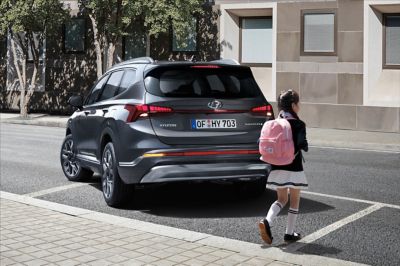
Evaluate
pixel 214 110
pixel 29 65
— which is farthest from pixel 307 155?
pixel 29 65

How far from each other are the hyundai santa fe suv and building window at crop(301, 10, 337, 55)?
1471cm

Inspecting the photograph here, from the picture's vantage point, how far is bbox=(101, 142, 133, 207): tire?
23.8 ft

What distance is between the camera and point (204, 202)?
7.78m

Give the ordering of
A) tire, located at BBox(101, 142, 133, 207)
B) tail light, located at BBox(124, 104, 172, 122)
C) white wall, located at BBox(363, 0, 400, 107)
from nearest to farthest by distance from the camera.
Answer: tail light, located at BBox(124, 104, 172, 122) → tire, located at BBox(101, 142, 133, 207) → white wall, located at BBox(363, 0, 400, 107)

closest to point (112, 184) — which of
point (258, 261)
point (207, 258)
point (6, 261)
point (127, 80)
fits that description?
point (127, 80)

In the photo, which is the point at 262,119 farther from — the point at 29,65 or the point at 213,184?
the point at 29,65

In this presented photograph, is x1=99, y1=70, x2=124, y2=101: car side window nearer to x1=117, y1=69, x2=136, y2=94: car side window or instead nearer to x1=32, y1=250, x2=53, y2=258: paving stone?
x1=117, y1=69, x2=136, y2=94: car side window

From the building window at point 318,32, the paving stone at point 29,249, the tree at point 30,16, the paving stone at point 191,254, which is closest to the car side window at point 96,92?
the paving stone at point 29,249

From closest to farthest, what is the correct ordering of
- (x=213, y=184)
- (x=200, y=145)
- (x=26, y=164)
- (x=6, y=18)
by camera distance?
(x=200, y=145) → (x=213, y=184) → (x=26, y=164) → (x=6, y=18)

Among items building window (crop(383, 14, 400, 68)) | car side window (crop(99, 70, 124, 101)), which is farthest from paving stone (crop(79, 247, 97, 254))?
building window (crop(383, 14, 400, 68))

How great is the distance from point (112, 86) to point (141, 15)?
16490 millimetres

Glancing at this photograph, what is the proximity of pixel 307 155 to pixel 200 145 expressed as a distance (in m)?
6.81

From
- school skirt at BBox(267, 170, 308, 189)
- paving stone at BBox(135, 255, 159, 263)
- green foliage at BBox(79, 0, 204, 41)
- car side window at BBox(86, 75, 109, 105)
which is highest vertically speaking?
green foliage at BBox(79, 0, 204, 41)

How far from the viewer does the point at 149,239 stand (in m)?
5.60
